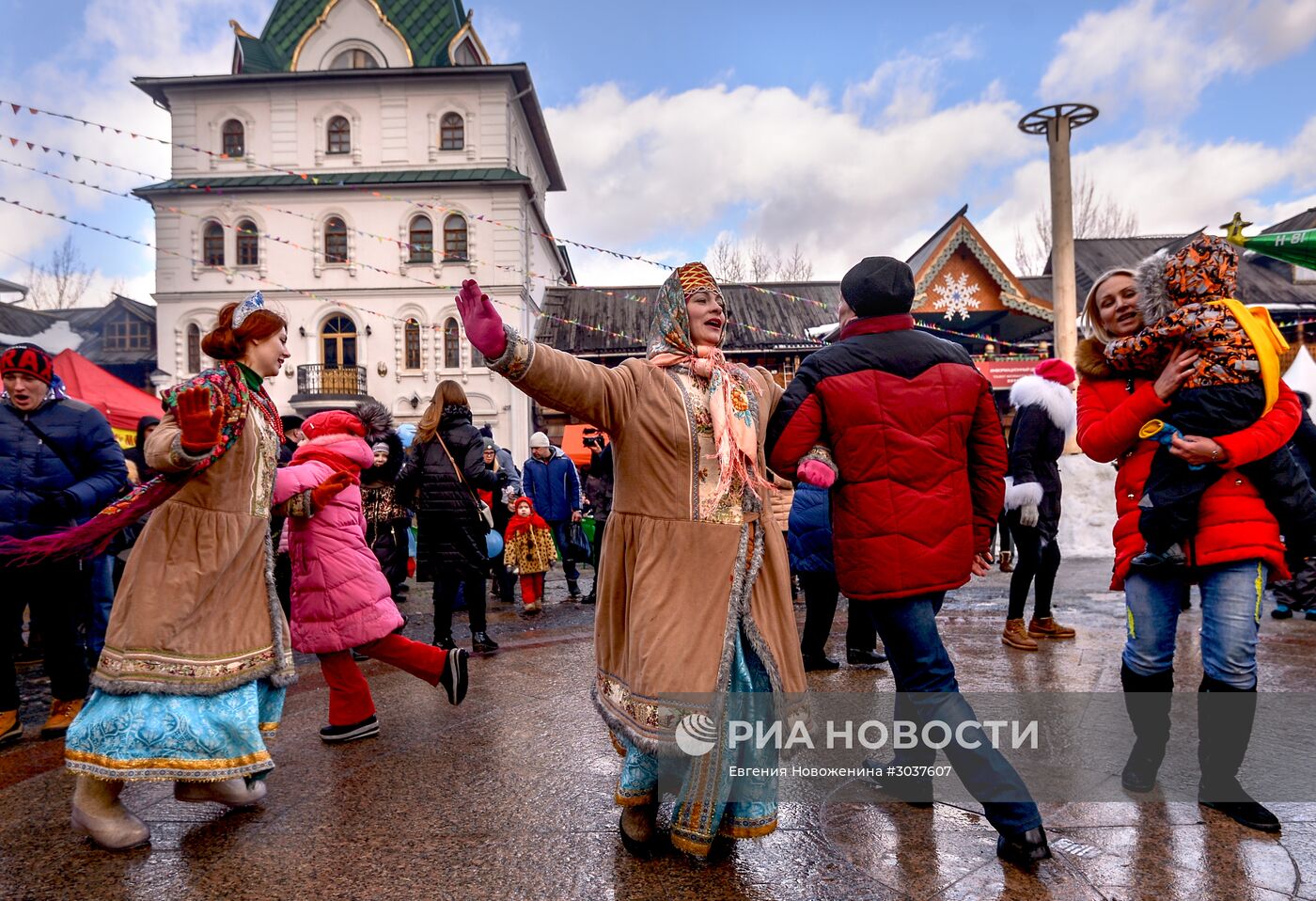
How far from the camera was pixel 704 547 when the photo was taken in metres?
2.53

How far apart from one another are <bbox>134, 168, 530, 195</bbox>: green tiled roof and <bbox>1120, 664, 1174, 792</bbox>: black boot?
25965 millimetres

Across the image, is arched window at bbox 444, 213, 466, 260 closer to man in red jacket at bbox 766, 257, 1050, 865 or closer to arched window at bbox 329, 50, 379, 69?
arched window at bbox 329, 50, 379, 69

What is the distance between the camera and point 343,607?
3.66 meters

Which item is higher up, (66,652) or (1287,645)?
(66,652)

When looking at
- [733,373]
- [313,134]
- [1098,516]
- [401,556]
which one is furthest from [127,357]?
[733,373]

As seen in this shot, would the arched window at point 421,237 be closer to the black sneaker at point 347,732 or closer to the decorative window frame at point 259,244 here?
the decorative window frame at point 259,244

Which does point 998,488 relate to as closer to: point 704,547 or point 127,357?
point 704,547

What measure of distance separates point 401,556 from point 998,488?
519cm

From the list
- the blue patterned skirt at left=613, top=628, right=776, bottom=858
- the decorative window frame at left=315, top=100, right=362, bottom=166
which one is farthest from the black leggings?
the decorative window frame at left=315, top=100, right=362, bottom=166

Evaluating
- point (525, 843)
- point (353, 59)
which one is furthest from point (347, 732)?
point (353, 59)

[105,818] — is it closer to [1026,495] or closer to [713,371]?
[713,371]

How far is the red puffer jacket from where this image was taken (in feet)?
8.66

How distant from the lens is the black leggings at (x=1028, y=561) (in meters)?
5.23

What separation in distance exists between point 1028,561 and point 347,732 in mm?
4080
